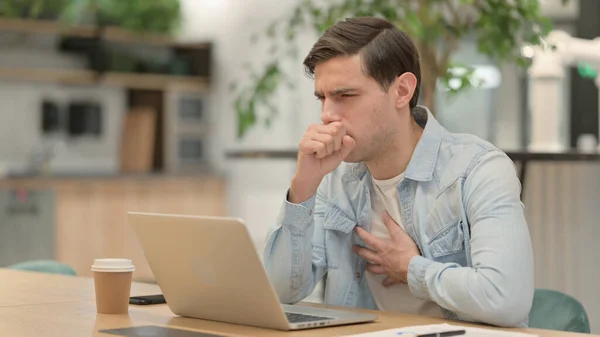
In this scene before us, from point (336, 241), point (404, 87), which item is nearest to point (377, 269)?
point (336, 241)

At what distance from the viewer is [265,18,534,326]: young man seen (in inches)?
79.7

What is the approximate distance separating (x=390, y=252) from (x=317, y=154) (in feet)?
0.84

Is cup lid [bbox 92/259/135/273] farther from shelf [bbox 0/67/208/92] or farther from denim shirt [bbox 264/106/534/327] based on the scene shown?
shelf [bbox 0/67/208/92]

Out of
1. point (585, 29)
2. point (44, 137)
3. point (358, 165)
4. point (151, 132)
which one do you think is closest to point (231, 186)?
point (151, 132)

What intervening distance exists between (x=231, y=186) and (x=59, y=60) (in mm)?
1629

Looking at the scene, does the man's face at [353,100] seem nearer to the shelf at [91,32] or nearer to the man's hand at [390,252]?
the man's hand at [390,252]

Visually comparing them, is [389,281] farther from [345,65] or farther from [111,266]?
[111,266]

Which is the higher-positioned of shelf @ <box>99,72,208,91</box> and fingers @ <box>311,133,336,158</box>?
shelf @ <box>99,72,208,91</box>

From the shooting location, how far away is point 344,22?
7.18ft

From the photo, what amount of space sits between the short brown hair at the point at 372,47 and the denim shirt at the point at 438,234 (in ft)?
0.49

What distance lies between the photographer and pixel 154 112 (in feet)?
25.2

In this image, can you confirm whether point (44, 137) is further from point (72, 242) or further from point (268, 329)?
point (268, 329)

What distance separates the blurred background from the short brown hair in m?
2.75

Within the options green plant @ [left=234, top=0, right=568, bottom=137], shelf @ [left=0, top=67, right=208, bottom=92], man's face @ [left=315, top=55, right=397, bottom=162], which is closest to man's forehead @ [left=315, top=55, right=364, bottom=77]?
man's face @ [left=315, top=55, right=397, bottom=162]
